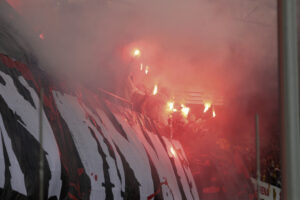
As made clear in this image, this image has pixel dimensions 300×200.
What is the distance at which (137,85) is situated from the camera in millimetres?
5395

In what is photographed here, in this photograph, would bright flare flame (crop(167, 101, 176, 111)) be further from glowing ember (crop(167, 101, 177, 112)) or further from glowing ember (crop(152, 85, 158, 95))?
glowing ember (crop(152, 85, 158, 95))

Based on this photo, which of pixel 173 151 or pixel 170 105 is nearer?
Answer: pixel 173 151

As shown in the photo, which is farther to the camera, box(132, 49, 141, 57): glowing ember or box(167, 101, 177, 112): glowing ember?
box(167, 101, 177, 112): glowing ember

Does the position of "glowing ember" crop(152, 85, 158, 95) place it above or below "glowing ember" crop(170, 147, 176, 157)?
above

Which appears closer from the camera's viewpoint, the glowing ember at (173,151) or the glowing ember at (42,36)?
the glowing ember at (42,36)

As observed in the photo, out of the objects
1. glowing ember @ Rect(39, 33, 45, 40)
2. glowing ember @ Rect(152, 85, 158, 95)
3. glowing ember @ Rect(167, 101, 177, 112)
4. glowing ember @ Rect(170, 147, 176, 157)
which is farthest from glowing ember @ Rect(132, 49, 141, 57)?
glowing ember @ Rect(39, 33, 45, 40)

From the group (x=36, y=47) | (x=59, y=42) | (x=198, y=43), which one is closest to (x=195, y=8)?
(x=198, y=43)

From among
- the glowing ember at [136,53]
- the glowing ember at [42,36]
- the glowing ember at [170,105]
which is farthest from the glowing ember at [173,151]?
the glowing ember at [42,36]

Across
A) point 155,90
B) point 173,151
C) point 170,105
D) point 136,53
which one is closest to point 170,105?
point 170,105

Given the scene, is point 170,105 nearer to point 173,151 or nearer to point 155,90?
point 155,90

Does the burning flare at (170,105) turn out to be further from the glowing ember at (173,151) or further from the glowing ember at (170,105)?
the glowing ember at (173,151)

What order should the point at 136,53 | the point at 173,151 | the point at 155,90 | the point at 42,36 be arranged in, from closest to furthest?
the point at 42,36 → the point at 136,53 → the point at 173,151 → the point at 155,90

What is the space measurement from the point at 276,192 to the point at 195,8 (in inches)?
128

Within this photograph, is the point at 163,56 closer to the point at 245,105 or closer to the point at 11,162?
the point at 245,105
